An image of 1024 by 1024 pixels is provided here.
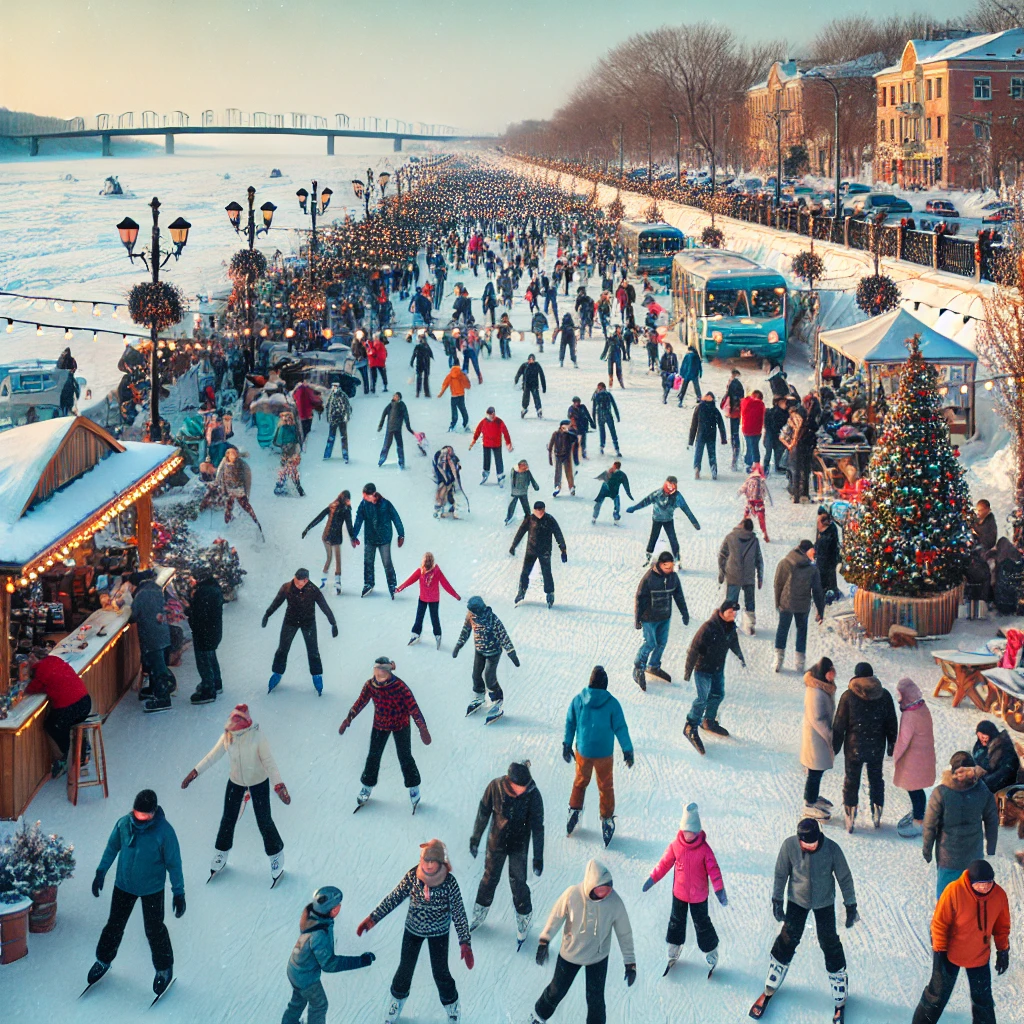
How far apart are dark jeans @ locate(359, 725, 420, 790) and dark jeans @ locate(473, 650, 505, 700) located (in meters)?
1.38

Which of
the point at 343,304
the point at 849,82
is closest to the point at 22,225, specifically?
the point at 849,82

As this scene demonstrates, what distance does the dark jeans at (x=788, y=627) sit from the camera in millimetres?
10305

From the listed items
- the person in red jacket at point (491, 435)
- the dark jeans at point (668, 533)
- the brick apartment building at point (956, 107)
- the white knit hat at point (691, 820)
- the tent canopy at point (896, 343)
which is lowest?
the white knit hat at point (691, 820)

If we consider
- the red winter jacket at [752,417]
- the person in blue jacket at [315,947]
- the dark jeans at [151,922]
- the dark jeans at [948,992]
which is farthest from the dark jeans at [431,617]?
the red winter jacket at [752,417]

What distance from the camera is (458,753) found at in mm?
9133

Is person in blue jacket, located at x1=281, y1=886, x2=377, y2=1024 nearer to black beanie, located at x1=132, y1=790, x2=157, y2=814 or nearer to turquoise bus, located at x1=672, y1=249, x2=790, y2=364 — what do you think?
black beanie, located at x1=132, y1=790, x2=157, y2=814

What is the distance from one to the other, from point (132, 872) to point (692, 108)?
80772 millimetres

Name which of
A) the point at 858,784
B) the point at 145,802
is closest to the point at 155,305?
the point at 145,802

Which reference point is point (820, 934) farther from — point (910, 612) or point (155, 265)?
point (155, 265)

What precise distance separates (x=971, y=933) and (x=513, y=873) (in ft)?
7.84

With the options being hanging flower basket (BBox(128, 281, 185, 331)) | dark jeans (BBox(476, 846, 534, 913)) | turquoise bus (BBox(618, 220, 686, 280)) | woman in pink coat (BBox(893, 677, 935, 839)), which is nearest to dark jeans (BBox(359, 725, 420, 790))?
dark jeans (BBox(476, 846, 534, 913))

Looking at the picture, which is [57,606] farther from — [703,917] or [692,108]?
[692,108]

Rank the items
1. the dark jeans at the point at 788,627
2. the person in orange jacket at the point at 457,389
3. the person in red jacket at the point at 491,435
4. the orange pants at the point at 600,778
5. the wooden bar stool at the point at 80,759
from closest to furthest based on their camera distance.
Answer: the orange pants at the point at 600,778 → the wooden bar stool at the point at 80,759 → the dark jeans at the point at 788,627 → the person in red jacket at the point at 491,435 → the person in orange jacket at the point at 457,389

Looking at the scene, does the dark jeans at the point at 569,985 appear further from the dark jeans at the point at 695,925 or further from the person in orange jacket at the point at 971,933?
the person in orange jacket at the point at 971,933
